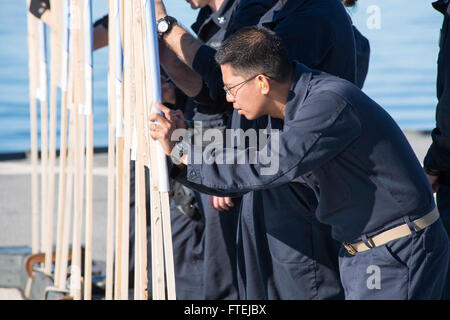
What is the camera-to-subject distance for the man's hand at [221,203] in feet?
11.5

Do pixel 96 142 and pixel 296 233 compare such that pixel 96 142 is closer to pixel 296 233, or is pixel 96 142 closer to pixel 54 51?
pixel 54 51

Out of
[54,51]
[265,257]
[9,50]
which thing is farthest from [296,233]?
[9,50]

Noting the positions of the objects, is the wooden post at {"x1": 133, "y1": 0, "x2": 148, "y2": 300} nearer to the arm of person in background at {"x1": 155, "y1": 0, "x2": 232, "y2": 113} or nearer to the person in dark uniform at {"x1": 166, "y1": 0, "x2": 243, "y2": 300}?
the arm of person in background at {"x1": 155, "y1": 0, "x2": 232, "y2": 113}

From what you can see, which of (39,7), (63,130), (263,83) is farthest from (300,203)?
(39,7)

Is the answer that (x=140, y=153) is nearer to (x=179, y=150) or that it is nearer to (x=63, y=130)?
(x=179, y=150)

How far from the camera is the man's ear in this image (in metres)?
2.57

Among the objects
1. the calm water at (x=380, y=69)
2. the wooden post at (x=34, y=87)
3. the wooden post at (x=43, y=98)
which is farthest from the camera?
the calm water at (x=380, y=69)

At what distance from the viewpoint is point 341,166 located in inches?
98.5

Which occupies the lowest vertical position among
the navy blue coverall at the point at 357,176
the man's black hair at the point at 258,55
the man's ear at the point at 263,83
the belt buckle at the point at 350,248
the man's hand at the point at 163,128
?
the belt buckle at the point at 350,248

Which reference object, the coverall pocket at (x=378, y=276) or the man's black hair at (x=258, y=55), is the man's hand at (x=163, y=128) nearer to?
the man's black hair at (x=258, y=55)

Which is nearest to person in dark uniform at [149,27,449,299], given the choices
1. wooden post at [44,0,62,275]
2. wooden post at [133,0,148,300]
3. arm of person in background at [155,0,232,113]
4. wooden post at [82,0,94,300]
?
wooden post at [133,0,148,300]

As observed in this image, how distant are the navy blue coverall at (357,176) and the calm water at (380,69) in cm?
245

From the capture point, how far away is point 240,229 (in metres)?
3.34

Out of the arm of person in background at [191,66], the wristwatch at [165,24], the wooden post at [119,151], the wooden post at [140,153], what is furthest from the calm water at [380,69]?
the wooden post at [140,153]
